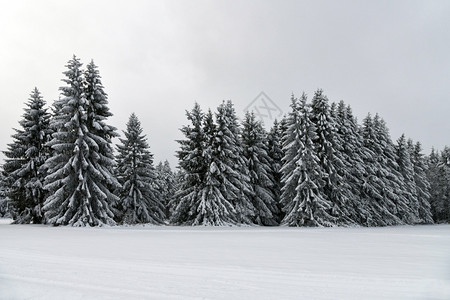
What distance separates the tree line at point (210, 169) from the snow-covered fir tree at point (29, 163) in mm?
92

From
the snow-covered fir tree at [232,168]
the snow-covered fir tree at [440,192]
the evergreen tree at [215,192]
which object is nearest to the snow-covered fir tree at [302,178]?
the snow-covered fir tree at [232,168]

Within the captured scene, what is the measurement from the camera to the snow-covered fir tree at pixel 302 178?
33906 mm

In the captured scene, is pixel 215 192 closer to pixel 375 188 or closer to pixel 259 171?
pixel 259 171

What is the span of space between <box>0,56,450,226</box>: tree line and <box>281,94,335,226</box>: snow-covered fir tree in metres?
0.11

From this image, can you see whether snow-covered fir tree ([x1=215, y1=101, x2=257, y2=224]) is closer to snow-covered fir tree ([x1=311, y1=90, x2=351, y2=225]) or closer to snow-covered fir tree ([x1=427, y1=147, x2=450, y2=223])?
snow-covered fir tree ([x1=311, y1=90, x2=351, y2=225])

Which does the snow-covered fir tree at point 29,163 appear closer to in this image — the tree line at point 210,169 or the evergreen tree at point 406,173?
the tree line at point 210,169

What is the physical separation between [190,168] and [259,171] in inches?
312

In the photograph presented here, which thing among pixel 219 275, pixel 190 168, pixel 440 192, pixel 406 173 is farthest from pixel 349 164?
pixel 219 275

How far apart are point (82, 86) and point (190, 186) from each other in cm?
1392

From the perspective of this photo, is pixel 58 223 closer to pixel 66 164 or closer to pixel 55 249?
pixel 66 164

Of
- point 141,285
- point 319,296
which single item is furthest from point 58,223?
point 319,296

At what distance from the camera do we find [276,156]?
4294cm

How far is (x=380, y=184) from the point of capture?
139 feet

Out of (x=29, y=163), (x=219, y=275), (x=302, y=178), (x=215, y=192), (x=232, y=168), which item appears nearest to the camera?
(x=219, y=275)
